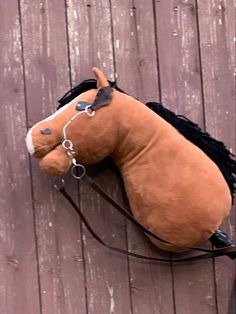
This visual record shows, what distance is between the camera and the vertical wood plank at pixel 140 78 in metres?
1.54

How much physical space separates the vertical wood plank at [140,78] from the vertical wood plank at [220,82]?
11 cm

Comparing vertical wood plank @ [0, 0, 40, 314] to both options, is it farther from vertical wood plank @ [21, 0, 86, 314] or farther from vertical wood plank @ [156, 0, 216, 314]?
vertical wood plank @ [156, 0, 216, 314]

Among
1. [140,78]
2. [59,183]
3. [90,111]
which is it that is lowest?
[59,183]

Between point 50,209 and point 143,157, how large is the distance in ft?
0.73

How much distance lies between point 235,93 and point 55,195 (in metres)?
0.44

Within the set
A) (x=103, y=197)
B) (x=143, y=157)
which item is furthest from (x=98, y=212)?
(x=143, y=157)

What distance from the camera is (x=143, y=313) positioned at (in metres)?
1.55

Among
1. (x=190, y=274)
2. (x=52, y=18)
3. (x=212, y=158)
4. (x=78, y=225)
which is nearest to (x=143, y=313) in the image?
(x=190, y=274)

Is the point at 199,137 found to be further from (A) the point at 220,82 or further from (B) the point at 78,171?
(B) the point at 78,171

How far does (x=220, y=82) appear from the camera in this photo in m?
1.60

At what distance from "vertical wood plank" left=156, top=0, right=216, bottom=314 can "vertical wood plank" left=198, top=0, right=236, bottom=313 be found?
18 mm

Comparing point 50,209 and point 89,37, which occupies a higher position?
point 89,37

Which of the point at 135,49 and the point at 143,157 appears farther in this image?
the point at 135,49

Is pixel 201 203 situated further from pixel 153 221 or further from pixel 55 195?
pixel 55 195
